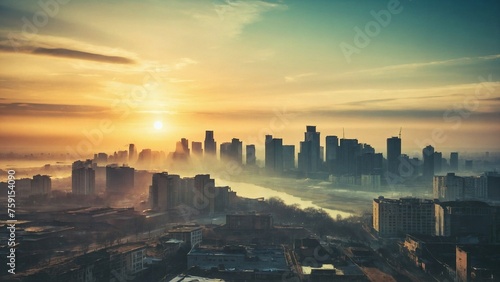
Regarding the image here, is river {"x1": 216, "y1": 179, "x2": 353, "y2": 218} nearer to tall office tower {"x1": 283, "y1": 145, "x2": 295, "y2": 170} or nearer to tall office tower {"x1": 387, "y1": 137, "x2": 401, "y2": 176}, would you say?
A: tall office tower {"x1": 283, "y1": 145, "x2": 295, "y2": 170}

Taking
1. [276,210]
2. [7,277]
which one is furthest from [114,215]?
[7,277]

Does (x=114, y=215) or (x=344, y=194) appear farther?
(x=344, y=194)

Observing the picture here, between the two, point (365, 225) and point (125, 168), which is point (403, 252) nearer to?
point (365, 225)

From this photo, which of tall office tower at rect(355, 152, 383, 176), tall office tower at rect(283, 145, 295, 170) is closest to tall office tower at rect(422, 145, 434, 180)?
tall office tower at rect(355, 152, 383, 176)

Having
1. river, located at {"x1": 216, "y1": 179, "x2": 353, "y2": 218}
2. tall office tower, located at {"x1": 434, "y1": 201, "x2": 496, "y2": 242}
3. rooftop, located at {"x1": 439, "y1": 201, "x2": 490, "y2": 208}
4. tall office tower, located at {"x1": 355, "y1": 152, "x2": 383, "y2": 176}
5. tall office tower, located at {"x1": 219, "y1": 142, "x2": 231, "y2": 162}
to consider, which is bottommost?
river, located at {"x1": 216, "y1": 179, "x2": 353, "y2": 218}

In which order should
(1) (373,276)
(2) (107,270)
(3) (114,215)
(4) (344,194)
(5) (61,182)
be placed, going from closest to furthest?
(2) (107,270) < (1) (373,276) < (3) (114,215) < (5) (61,182) < (4) (344,194)

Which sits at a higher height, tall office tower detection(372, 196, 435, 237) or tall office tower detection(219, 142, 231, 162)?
tall office tower detection(219, 142, 231, 162)

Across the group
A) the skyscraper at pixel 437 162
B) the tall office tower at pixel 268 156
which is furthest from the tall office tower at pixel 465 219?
the tall office tower at pixel 268 156
